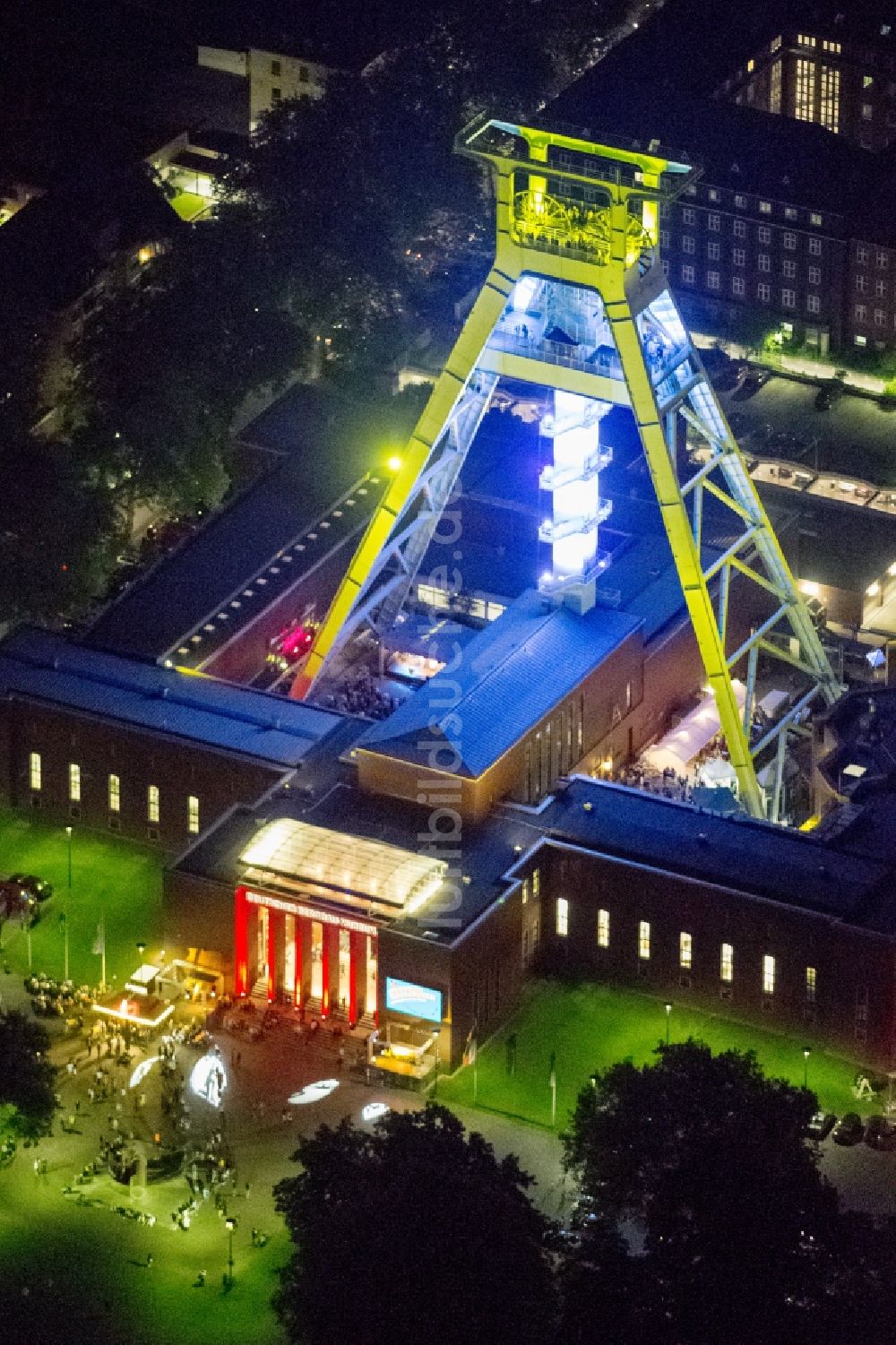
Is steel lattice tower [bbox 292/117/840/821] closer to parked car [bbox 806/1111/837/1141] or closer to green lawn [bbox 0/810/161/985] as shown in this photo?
green lawn [bbox 0/810/161/985]

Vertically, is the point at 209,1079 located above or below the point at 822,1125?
above

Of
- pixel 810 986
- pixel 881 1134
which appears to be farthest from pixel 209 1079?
pixel 881 1134

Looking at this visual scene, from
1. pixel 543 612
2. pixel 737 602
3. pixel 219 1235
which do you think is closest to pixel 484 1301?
pixel 219 1235

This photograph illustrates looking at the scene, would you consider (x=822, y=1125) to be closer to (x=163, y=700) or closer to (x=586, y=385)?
(x=586, y=385)

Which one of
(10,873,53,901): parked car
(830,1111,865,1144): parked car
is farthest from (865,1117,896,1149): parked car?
(10,873,53,901): parked car

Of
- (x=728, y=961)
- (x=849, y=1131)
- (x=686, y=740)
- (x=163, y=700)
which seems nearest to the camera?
(x=849, y=1131)

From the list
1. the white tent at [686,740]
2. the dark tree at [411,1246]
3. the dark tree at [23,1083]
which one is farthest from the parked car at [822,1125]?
the dark tree at [23,1083]
